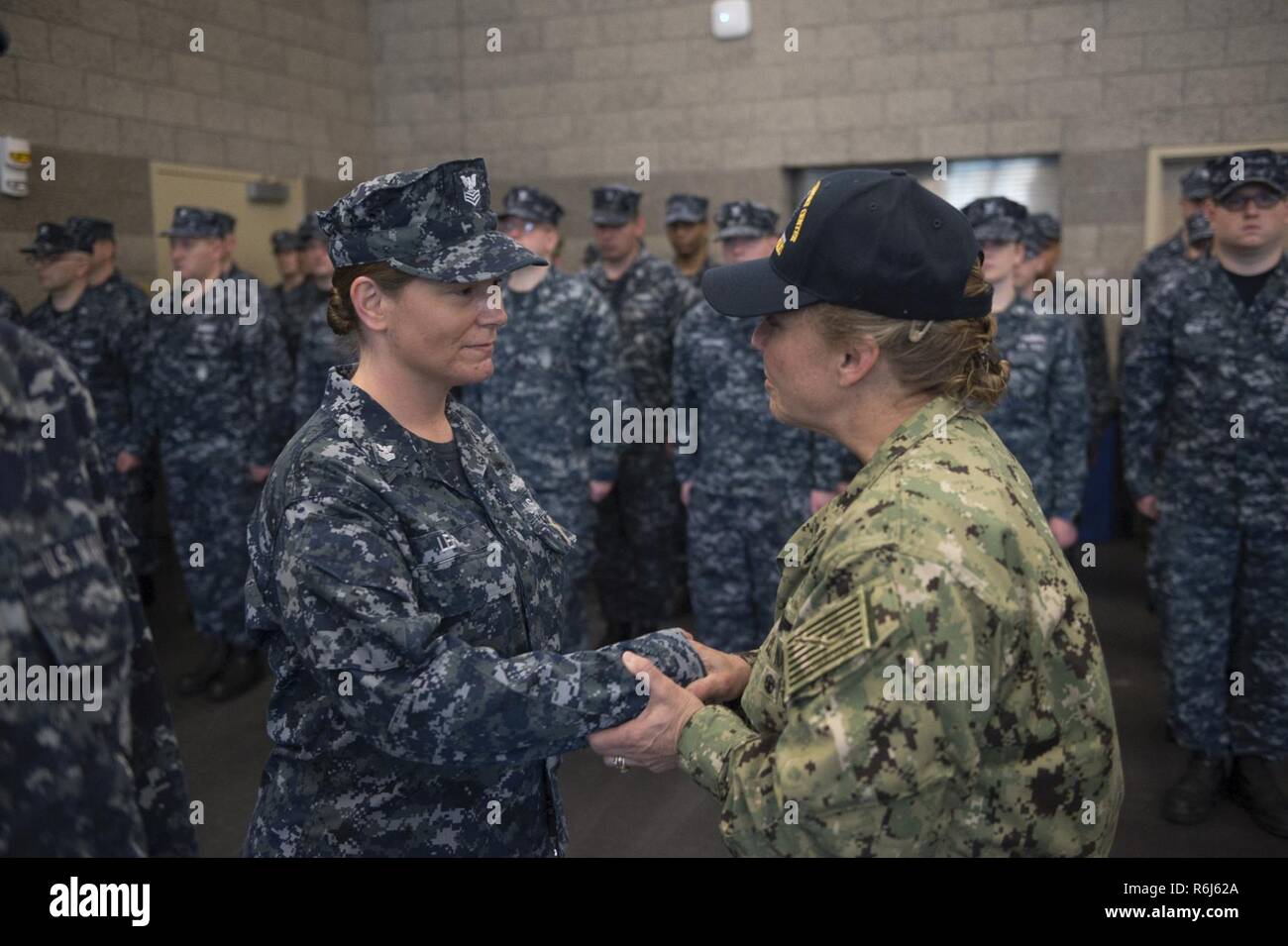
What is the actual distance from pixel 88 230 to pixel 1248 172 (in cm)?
470

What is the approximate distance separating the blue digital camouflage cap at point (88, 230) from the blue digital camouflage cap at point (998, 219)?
3893 millimetres

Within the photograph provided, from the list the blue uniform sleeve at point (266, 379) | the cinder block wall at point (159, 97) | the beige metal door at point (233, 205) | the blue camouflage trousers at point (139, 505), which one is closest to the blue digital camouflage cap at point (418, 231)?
the blue uniform sleeve at point (266, 379)

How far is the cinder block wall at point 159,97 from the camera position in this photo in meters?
5.09

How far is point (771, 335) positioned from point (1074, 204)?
5.58m

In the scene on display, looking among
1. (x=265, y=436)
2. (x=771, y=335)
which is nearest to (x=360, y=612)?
(x=771, y=335)

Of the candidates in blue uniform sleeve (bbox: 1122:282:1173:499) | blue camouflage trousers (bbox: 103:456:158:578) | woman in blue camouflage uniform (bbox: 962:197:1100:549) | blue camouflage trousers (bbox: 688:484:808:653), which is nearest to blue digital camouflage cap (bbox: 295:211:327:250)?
blue camouflage trousers (bbox: 103:456:158:578)

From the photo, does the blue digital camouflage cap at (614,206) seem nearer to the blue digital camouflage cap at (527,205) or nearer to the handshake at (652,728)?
the blue digital camouflage cap at (527,205)

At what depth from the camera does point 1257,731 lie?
3.11 metres

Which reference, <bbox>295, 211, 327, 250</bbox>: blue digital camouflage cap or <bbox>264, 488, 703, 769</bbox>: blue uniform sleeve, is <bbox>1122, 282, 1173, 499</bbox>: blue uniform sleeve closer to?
<bbox>264, 488, 703, 769</bbox>: blue uniform sleeve

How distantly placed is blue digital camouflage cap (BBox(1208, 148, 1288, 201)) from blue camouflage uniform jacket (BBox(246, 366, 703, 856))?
96.6 inches

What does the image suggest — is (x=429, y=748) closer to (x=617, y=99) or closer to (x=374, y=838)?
(x=374, y=838)

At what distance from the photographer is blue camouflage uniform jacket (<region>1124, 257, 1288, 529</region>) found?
306 cm

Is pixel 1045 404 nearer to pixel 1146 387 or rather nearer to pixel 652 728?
pixel 1146 387

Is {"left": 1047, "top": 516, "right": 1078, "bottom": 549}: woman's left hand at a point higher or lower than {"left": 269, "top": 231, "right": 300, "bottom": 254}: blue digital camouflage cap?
lower
